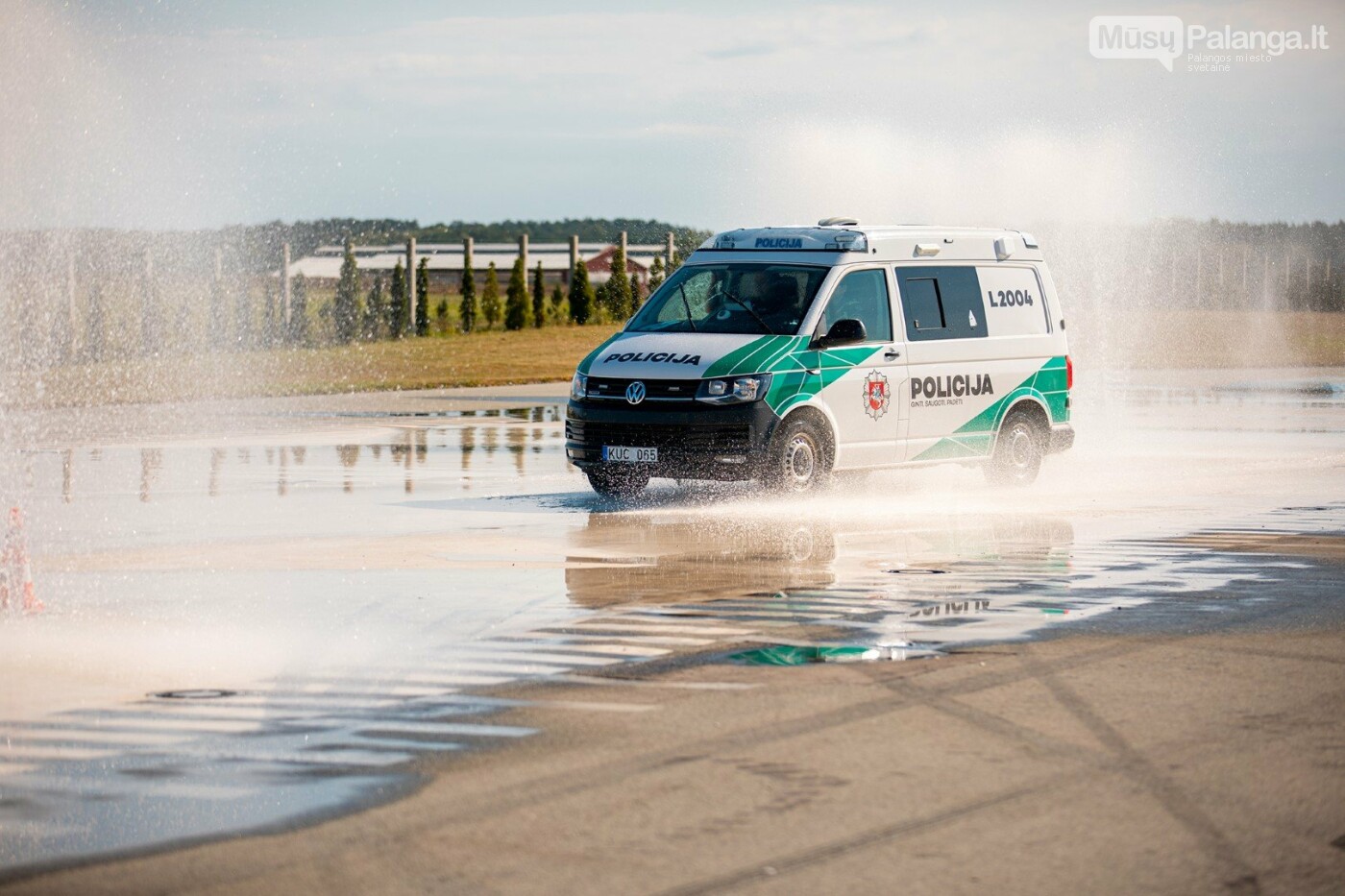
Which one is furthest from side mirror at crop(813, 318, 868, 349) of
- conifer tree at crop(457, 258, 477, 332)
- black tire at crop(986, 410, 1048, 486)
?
conifer tree at crop(457, 258, 477, 332)

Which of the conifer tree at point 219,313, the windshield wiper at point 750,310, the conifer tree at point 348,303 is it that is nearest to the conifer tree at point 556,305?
the conifer tree at point 348,303

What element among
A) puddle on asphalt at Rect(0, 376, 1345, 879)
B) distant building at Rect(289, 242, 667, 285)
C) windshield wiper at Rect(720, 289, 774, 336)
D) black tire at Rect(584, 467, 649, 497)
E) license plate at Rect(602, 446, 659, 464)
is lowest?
puddle on asphalt at Rect(0, 376, 1345, 879)

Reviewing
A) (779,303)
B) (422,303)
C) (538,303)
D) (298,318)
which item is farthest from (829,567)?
(538,303)

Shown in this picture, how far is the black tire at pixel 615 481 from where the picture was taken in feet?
53.9

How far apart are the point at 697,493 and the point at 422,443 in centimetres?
593

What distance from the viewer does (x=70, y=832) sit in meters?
6.14

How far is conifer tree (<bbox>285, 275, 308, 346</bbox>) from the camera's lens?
43688mm

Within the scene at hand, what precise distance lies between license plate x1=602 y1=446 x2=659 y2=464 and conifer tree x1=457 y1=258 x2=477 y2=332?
102 ft

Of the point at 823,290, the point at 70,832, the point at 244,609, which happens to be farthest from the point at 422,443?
the point at 70,832

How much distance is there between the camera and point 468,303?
47500mm

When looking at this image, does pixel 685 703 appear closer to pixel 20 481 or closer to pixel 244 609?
pixel 244 609

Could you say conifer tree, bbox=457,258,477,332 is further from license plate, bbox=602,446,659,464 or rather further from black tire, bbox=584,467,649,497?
license plate, bbox=602,446,659,464

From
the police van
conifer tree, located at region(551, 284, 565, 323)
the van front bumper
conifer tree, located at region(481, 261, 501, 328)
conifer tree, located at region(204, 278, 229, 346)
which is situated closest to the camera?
the van front bumper

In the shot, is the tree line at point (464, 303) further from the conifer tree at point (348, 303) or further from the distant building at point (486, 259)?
the distant building at point (486, 259)
